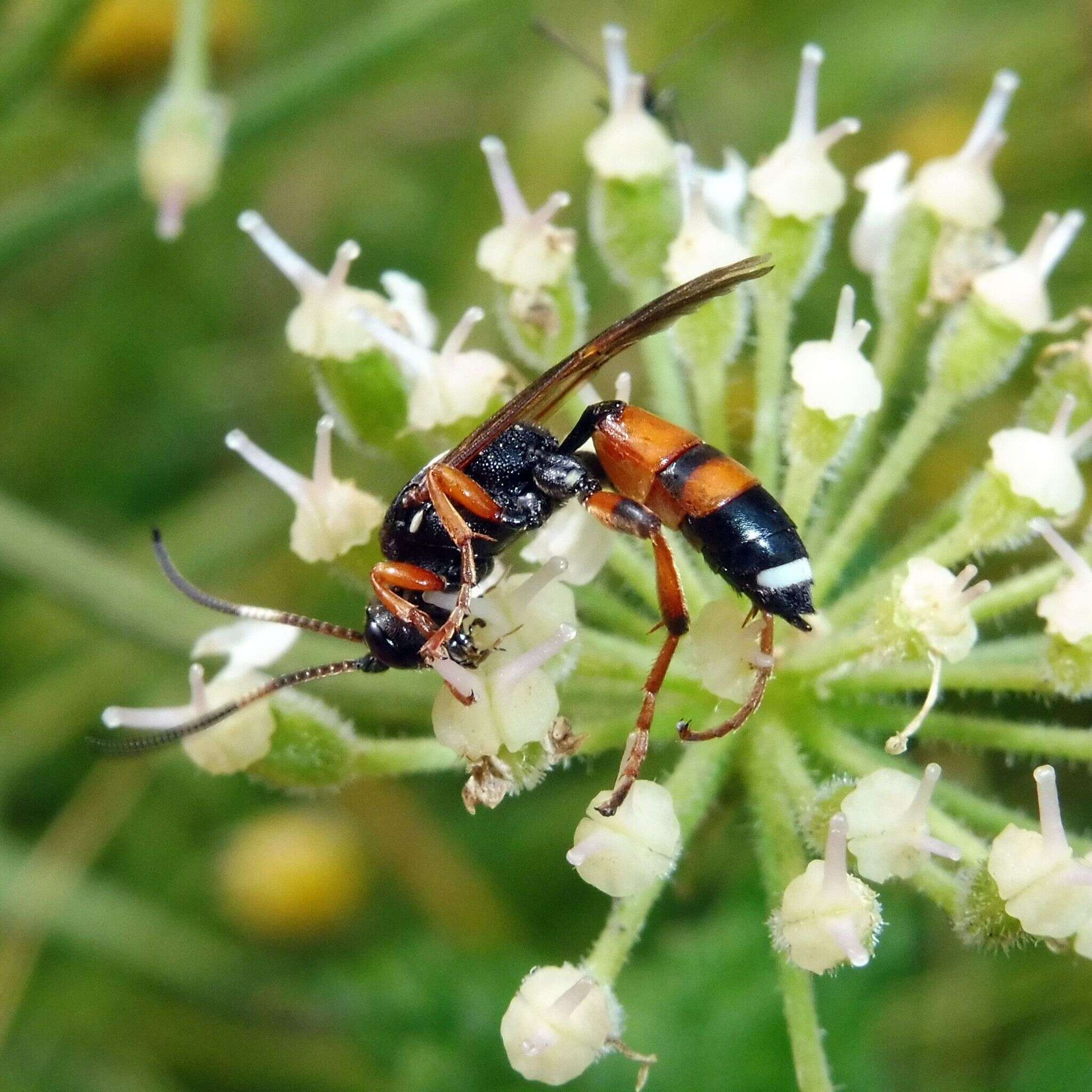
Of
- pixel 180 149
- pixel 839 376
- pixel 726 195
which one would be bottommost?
pixel 839 376

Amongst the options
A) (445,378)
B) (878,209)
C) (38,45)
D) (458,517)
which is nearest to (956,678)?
(458,517)

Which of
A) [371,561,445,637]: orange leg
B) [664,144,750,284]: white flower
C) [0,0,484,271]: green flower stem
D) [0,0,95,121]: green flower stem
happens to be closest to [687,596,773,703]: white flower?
[371,561,445,637]: orange leg

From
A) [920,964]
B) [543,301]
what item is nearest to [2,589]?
[543,301]

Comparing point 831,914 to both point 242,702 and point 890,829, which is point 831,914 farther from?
point 242,702

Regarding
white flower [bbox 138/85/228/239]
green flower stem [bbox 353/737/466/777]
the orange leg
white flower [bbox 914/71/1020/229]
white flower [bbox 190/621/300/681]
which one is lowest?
green flower stem [bbox 353/737/466/777]

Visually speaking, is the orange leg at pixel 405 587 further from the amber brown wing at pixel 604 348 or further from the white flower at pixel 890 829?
the white flower at pixel 890 829

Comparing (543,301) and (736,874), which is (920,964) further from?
(543,301)

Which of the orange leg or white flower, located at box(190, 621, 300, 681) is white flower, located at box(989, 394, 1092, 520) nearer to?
the orange leg
